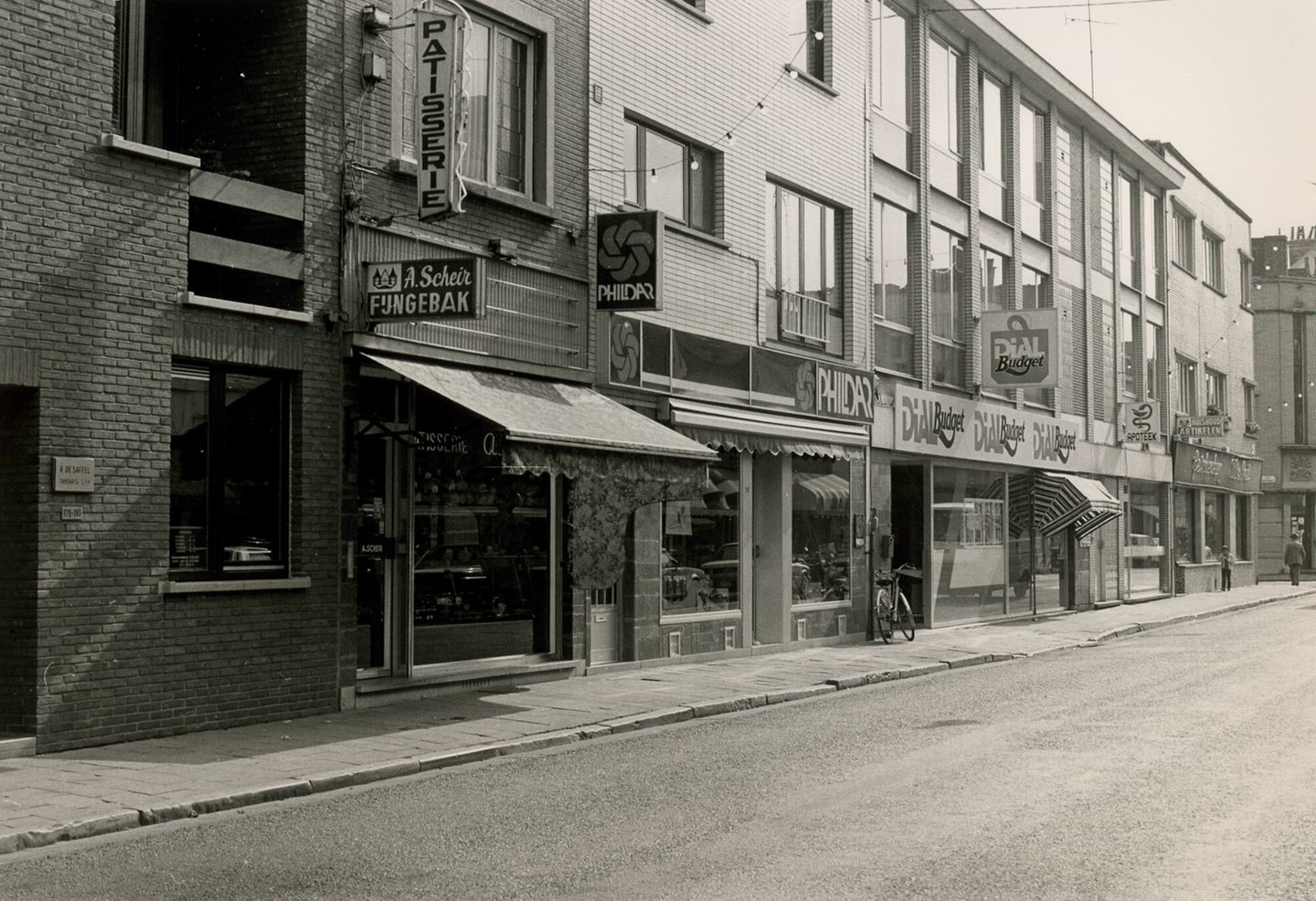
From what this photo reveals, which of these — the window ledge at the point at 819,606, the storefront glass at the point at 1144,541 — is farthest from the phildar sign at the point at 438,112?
the storefront glass at the point at 1144,541

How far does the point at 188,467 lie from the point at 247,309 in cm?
140

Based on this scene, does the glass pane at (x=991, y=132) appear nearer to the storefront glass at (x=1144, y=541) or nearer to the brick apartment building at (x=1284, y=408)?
the storefront glass at (x=1144, y=541)

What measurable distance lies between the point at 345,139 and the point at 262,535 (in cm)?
367

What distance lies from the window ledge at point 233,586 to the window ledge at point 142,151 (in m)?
3.33

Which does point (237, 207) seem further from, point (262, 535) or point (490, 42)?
point (490, 42)

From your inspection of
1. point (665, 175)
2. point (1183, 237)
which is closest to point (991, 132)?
point (665, 175)

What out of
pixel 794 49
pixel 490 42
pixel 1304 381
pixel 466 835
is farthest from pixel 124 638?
pixel 1304 381

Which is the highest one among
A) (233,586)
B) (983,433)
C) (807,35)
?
(807,35)

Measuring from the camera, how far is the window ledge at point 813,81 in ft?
68.7

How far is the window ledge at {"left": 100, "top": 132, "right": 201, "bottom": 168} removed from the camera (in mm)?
10906

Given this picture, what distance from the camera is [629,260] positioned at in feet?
52.8

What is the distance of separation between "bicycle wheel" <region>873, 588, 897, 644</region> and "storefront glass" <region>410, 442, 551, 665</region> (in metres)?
7.74

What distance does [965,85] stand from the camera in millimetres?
27141

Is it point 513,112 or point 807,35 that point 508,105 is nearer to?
point 513,112
